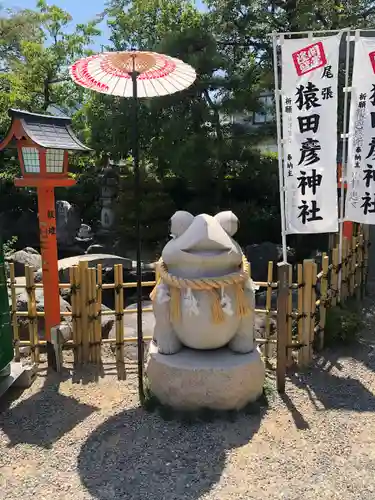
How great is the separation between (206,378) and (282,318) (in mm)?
1018

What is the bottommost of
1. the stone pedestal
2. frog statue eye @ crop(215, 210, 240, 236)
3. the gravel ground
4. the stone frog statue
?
the gravel ground

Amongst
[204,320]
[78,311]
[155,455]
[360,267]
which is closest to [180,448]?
[155,455]

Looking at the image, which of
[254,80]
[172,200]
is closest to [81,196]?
[172,200]

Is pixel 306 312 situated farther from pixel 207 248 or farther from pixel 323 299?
pixel 207 248

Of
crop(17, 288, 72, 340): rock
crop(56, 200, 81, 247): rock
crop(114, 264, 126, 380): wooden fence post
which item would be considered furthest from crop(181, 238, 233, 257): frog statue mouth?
crop(56, 200, 81, 247): rock

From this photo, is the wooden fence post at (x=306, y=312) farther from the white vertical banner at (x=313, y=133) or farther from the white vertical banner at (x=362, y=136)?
the white vertical banner at (x=362, y=136)

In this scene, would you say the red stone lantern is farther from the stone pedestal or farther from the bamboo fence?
the stone pedestal

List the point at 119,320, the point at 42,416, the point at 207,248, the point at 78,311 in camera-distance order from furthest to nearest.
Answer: the point at 119,320 → the point at 78,311 → the point at 42,416 → the point at 207,248

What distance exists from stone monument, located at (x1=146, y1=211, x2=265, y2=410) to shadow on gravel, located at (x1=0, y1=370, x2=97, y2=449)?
813mm

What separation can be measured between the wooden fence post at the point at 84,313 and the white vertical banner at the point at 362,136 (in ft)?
10.2

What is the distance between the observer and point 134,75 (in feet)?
13.5

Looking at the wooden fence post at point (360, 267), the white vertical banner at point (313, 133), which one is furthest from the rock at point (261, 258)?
the white vertical banner at point (313, 133)

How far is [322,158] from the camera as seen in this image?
4.95 meters

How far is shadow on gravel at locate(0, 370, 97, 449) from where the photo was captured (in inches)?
154
